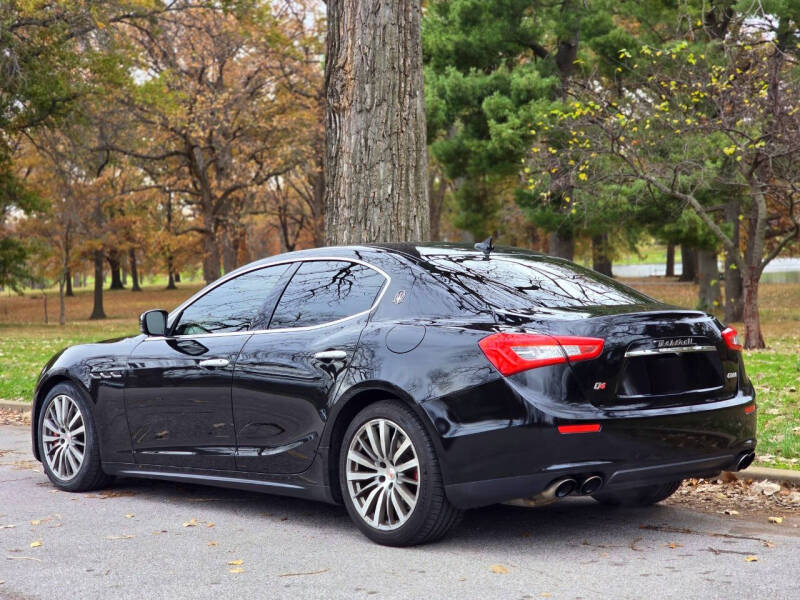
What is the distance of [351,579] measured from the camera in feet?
16.1

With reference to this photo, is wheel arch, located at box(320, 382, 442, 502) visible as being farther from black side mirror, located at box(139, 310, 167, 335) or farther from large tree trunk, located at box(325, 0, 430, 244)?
large tree trunk, located at box(325, 0, 430, 244)

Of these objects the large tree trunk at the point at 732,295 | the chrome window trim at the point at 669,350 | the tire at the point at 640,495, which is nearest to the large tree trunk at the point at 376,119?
the tire at the point at 640,495

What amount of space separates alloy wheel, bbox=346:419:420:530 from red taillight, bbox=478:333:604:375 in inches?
25.5

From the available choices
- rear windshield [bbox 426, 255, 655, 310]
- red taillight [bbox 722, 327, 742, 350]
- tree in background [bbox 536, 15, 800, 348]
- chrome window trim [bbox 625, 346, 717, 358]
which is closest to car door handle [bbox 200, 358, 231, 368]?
rear windshield [bbox 426, 255, 655, 310]

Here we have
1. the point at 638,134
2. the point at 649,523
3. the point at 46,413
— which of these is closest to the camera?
the point at 649,523

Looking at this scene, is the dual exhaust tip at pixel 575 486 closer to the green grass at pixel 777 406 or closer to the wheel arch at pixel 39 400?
the green grass at pixel 777 406

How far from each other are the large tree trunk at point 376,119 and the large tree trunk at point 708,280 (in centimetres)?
2069

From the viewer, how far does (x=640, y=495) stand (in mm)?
6430

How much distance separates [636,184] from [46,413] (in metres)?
16.4

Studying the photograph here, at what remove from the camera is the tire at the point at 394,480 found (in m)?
5.29


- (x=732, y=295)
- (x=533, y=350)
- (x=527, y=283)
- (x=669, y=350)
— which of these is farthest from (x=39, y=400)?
(x=732, y=295)

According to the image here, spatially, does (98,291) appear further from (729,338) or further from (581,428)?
(581,428)

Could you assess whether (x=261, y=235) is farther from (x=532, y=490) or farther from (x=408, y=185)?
(x=532, y=490)

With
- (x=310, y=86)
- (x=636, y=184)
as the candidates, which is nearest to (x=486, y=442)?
(x=636, y=184)
